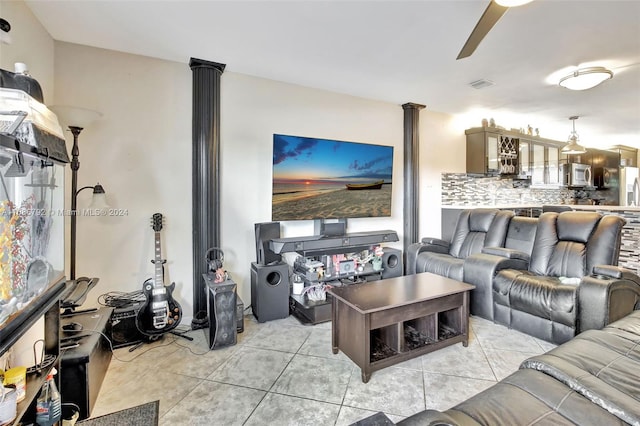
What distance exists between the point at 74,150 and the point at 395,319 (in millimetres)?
2684

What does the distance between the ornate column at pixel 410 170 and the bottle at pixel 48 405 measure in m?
3.75

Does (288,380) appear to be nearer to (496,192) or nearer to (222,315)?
(222,315)

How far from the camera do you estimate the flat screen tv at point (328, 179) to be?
3207mm

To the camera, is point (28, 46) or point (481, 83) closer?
point (28, 46)

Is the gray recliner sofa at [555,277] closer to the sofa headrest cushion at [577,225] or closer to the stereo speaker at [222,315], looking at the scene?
the sofa headrest cushion at [577,225]

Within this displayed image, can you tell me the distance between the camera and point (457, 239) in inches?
150

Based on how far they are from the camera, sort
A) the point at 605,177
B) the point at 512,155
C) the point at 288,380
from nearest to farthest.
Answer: the point at 288,380 → the point at 512,155 → the point at 605,177

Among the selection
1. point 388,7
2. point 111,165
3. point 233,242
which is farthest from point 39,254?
point 388,7

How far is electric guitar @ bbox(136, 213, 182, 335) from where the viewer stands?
8.11 feet

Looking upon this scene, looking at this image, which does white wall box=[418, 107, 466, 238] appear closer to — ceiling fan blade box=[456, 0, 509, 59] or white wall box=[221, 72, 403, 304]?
white wall box=[221, 72, 403, 304]

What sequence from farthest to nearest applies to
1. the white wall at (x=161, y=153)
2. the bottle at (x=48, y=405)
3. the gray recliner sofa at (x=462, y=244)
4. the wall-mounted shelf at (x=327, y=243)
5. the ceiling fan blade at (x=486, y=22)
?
the gray recliner sofa at (x=462, y=244)
the wall-mounted shelf at (x=327, y=243)
the white wall at (x=161, y=153)
the ceiling fan blade at (x=486, y=22)
the bottle at (x=48, y=405)

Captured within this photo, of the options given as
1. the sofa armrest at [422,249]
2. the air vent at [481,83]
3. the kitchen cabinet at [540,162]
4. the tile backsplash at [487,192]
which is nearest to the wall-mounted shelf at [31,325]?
the sofa armrest at [422,249]

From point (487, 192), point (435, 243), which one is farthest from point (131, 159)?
point (487, 192)

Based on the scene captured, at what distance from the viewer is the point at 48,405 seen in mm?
1328
